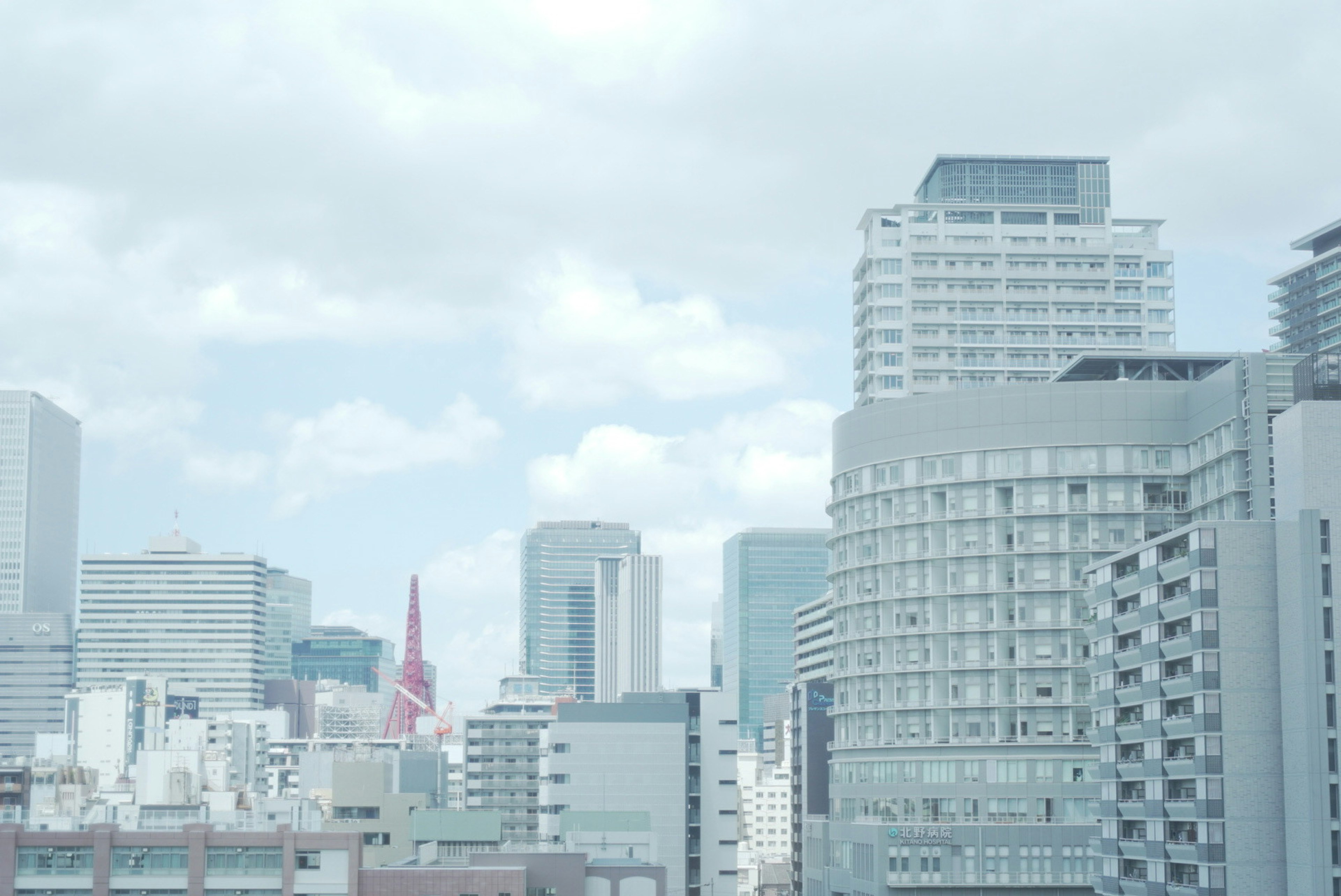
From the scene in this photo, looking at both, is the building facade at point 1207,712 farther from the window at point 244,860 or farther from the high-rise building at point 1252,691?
the window at point 244,860

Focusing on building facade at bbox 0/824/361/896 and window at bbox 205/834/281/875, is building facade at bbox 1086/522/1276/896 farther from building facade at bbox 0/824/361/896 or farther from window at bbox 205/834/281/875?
window at bbox 205/834/281/875

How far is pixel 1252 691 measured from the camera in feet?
312

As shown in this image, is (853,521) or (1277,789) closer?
(1277,789)

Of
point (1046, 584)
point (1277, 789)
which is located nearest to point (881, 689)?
point (1046, 584)

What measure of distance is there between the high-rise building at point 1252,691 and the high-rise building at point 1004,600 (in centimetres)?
2457

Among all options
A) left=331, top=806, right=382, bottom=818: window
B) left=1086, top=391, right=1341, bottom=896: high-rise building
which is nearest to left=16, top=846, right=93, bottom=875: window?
left=1086, top=391, right=1341, bottom=896: high-rise building

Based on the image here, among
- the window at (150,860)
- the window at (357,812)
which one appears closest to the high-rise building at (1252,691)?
the window at (150,860)

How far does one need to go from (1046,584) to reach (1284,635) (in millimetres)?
38709

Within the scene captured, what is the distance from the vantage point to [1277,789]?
9462cm

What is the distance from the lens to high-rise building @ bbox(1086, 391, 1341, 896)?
91.9m

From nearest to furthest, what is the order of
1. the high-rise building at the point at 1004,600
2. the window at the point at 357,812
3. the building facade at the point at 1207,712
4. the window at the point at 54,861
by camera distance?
the building facade at the point at 1207,712, the window at the point at 54,861, the high-rise building at the point at 1004,600, the window at the point at 357,812

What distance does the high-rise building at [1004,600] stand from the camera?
130 m

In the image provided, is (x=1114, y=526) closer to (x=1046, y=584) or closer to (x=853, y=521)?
(x=1046, y=584)

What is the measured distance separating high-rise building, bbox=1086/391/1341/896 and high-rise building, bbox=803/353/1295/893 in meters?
24.6
